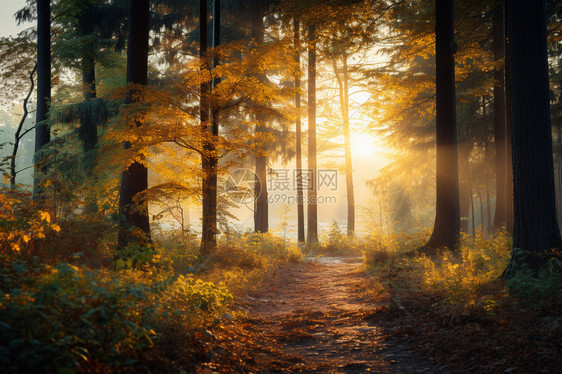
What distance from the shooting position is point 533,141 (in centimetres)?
585

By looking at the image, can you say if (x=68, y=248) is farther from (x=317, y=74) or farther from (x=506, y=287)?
(x=317, y=74)

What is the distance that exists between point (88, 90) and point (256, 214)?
9.62m

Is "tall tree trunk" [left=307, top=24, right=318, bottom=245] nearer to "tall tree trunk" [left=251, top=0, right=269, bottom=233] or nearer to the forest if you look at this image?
the forest

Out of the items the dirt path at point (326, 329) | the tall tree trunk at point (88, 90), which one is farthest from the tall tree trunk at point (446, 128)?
the tall tree trunk at point (88, 90)

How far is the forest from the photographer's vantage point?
361 cm

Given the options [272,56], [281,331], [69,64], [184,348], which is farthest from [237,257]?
[69,64]

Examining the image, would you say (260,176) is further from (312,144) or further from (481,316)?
(481,316)

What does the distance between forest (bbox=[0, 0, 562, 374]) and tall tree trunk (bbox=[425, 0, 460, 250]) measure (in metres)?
0.04

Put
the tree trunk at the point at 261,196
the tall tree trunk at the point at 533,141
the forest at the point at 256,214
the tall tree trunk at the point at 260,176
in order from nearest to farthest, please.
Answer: the forest at the point at 256,214 < the tall tree trunk at the point at 533,141 < the tall tree trunk at the point at 260,176 < the tree trunk at the point at 261,196

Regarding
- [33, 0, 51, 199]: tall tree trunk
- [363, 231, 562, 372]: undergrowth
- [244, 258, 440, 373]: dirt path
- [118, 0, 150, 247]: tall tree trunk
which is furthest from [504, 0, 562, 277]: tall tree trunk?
[33, 0, 51, 199]: tall tree trunk

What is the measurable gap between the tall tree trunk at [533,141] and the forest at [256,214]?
2cm

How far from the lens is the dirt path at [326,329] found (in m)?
4.15

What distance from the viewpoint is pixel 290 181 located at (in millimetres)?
23922

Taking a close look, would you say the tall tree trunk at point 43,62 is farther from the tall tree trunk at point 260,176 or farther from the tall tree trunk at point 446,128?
the tall tree trunk at point 446,128
